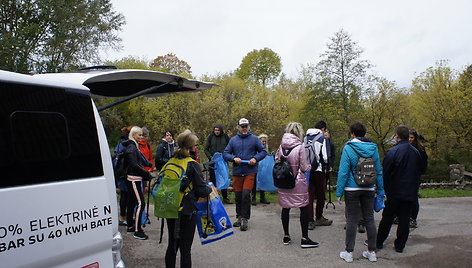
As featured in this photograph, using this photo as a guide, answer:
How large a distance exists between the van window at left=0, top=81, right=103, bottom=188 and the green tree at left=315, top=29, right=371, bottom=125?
28720mm

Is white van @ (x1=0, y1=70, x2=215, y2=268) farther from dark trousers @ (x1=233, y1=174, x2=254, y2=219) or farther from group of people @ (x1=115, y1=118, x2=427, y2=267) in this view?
dark trousers @ (x1=233, y1=174, x2=254, y2=219)

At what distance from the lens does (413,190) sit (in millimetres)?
5516

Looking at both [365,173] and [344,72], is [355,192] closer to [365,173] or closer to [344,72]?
[365,173]

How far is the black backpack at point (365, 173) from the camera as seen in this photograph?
5121mm

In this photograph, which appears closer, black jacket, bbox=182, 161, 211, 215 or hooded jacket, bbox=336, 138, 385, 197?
black jacket, bbox=182, 161, 211, 215

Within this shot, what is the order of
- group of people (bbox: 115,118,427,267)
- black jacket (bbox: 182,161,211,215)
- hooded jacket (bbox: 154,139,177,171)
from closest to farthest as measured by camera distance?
black jacket (bbox: 182,161,211,215)
group of people (bbox: 115,118,427,267)
hooded jacket (bbox: 154,139,177,171)

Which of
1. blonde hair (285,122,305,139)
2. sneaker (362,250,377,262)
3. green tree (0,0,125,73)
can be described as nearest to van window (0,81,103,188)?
blonde hair (285,122,305,139)

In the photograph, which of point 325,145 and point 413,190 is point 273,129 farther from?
point 413,190

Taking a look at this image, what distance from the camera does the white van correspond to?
7.29 ft

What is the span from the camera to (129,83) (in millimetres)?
4285

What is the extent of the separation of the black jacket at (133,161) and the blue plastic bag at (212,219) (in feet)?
5.74

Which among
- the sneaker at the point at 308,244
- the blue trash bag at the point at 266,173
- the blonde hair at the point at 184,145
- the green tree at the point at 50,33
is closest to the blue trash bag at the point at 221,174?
the sneaker at the point at 308,244

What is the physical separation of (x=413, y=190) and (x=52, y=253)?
4.93 m

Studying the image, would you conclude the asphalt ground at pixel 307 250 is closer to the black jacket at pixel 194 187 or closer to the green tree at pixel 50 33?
the black jacket at pixel 194 187
